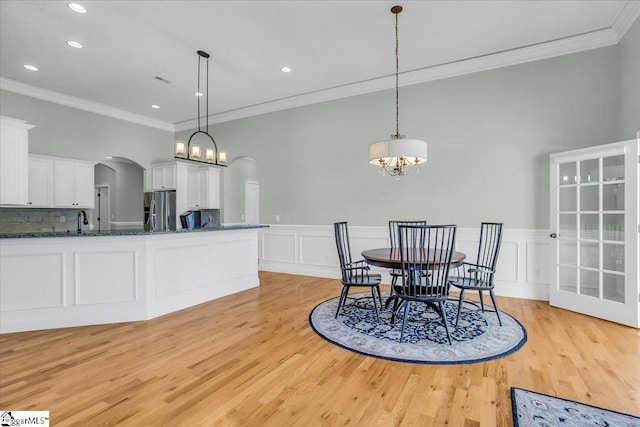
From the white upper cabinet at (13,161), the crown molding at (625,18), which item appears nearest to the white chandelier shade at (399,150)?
the crown molding at (625,18)

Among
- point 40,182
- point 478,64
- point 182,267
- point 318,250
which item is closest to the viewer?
point 182,267

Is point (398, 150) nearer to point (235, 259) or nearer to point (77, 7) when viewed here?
point (235, 259)

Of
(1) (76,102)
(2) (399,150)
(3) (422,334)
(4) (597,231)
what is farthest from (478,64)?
(1) (76,102)

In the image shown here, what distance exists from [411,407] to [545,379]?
1.09 m

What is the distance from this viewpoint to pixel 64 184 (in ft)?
18.5

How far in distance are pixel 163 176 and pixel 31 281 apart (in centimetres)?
415

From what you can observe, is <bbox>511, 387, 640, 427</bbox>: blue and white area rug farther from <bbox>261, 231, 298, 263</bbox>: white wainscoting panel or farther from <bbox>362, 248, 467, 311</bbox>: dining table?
<bbox>261, 231, 298, 263</bbox>: white wainscoting panel

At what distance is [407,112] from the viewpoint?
5.10m

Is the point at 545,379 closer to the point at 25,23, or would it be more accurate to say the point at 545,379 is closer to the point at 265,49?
the point at 265,49

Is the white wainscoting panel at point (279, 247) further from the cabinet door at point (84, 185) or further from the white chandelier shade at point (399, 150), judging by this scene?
the cabinet door at point (84, 185)

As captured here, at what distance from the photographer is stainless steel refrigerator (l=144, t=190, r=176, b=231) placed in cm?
594

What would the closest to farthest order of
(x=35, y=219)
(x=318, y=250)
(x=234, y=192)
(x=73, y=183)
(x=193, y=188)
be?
(x=35, y=219)
(x=73, y=183)
(x=318, y=250)
(x=193, y=188)
(x=234, y=192)

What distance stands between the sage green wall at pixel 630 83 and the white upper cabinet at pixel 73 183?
8.30 m

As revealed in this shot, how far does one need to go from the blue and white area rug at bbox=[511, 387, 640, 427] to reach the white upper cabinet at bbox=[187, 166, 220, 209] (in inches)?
249
